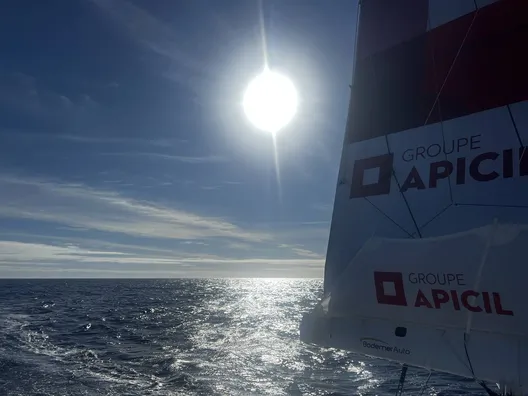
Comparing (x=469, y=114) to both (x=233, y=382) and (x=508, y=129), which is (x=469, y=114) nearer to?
(x=508, y=129)

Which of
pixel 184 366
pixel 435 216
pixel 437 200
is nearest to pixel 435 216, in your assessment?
pixel 435 216

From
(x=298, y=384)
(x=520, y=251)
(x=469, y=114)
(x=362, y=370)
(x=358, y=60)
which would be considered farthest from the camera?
(x=362, y=370)

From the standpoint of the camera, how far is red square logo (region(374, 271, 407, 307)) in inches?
196

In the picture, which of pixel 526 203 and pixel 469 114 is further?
pixel 469 114

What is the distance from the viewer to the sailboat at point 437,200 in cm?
432

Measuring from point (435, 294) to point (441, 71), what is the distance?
2.55m

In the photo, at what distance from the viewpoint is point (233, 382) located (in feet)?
63.9

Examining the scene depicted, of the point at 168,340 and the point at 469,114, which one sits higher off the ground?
the point at 469,114

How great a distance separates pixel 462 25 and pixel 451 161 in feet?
5.17

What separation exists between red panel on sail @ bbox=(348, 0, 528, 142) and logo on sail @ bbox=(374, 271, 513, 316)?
1.80 m

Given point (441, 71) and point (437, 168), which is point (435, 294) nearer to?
point (437, 168)

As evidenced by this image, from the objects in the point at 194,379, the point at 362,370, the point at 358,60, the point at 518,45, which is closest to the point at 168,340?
the point at 194,379

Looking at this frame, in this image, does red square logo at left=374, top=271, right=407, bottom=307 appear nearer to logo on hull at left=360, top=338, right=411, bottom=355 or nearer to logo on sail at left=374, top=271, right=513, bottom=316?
logo on sail at left=374, top=271, right=513, bottom=316

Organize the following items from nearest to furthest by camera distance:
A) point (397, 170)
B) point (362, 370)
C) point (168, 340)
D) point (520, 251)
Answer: point (520, 251) → point (397, 170) → point (362, 370) → point (168, 340)
